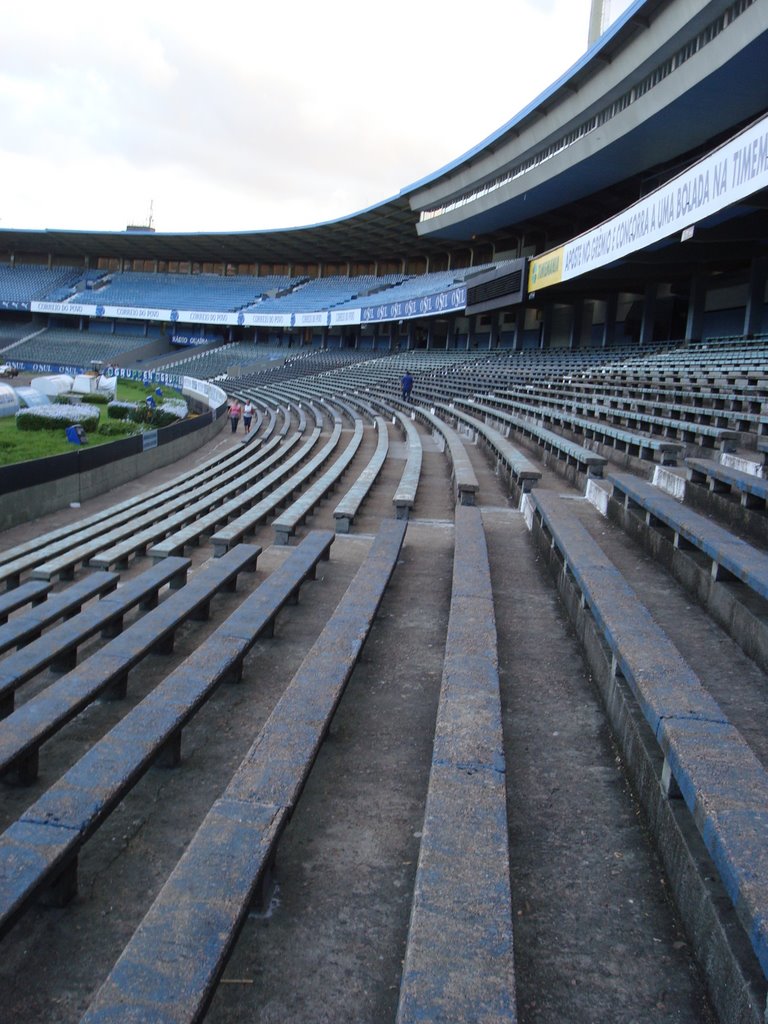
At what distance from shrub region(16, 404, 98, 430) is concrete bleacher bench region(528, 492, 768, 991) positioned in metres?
21.8

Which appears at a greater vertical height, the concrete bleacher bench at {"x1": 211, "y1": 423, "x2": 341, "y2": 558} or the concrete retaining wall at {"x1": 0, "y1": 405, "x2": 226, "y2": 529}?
the concrete bleacher bench at {"x1": 211, "y1": 423, "x2": 341, "y2": 558}

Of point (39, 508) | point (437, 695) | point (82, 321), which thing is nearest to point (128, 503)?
point (39, 508)

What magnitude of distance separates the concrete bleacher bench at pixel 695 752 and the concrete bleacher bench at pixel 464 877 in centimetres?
58

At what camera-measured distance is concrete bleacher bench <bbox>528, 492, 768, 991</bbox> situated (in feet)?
6.11

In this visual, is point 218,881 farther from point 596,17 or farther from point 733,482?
point 596,17

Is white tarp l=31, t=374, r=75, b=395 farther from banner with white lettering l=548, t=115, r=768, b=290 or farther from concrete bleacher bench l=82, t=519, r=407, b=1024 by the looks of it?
concrete bleacher bench l=82, t=519, r=407, b=1024

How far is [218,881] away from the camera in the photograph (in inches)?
81.5

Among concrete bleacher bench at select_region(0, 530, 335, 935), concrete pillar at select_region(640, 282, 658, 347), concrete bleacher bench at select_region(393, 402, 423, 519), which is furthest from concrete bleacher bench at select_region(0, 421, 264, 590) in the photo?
concrete pillar at select_region(640, 282, 658, 347)

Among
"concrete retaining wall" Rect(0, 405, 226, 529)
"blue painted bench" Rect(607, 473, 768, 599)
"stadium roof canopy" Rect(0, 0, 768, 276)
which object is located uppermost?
"stadium roof canopy" Rect(0, 0, 768, 276)

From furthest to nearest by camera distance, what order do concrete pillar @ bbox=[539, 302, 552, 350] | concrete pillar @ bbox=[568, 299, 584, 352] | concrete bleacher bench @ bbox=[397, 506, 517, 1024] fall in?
concrete pillar @ bbox=[539, 302, 552, 350] → concrete pillar @ bbox=[568, 299, 584, 352] → concrete bleacher bench @ bbox=[397, 506, 517, 1024]

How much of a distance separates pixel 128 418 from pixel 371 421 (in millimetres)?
10880

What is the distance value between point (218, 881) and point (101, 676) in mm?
1841

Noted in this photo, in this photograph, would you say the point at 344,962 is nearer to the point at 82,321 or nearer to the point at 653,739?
the point at 653,739

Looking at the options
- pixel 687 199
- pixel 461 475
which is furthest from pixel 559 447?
pixel 687 199
